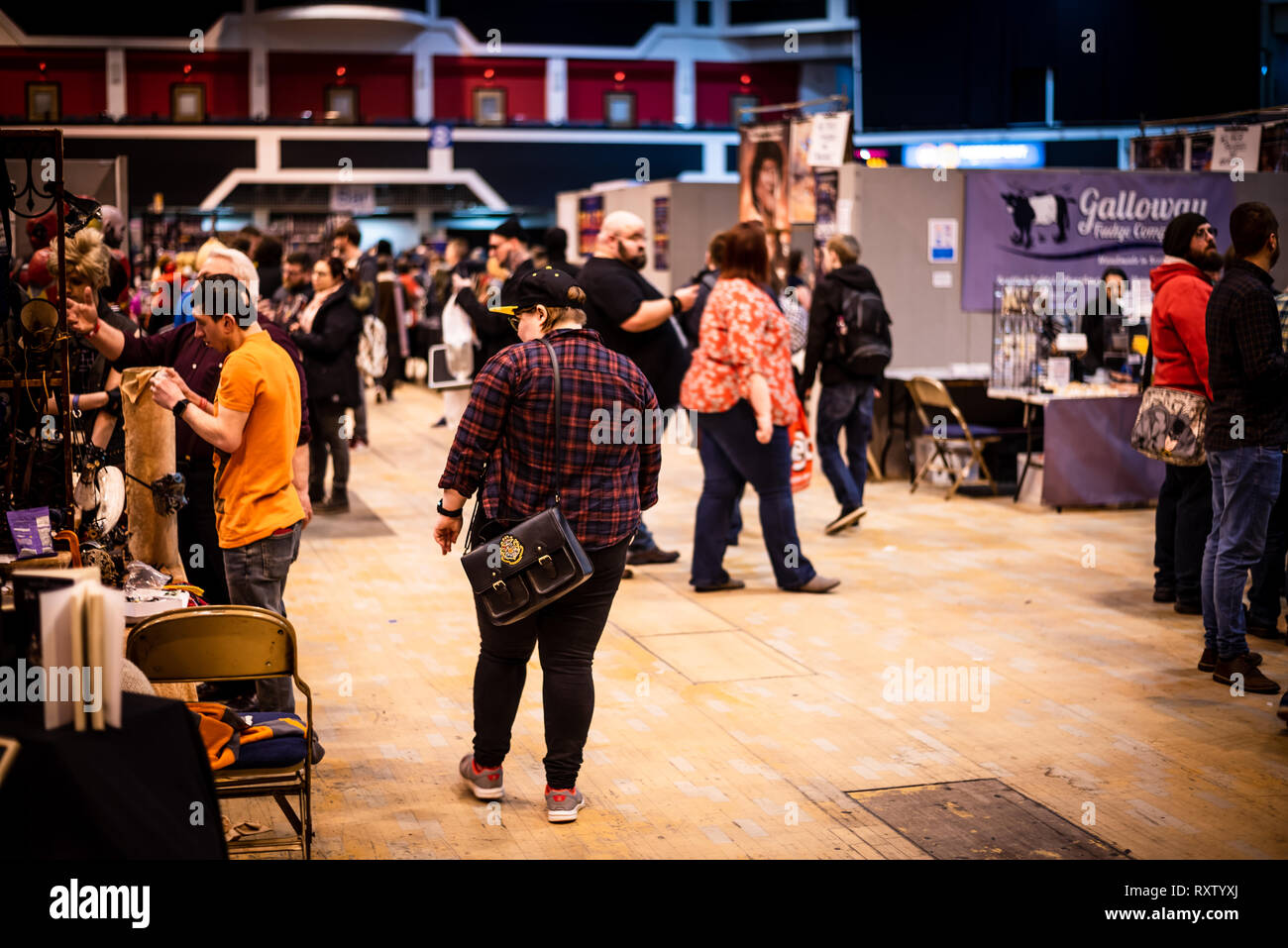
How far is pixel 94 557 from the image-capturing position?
4180mm

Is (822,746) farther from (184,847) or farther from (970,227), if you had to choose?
(970,227)

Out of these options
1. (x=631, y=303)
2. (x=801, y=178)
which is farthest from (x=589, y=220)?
(x=631, y=303)

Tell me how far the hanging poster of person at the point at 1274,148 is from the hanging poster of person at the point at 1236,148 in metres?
0.05

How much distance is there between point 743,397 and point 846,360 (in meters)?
1.92

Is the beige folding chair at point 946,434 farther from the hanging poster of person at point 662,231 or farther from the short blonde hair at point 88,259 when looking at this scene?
the short blonde hair at point 88,259

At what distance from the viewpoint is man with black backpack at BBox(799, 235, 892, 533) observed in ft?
26.9

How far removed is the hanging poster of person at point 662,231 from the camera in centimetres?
1435

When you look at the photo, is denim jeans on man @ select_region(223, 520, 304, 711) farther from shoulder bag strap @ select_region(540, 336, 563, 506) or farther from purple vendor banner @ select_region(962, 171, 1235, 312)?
purple vendor banner @ select_region(962, 171, 1235, 312)

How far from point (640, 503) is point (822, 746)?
3.67 feet

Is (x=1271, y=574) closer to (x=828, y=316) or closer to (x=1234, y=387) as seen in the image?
(x=1234, y=387)

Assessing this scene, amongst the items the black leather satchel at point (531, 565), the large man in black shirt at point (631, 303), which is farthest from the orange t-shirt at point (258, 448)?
the large man in black shirt at point (631, 303)

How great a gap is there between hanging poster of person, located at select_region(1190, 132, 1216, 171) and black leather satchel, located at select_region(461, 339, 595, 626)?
10729 millimetres

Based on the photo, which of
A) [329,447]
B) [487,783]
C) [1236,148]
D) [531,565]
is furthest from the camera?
[1236,148]

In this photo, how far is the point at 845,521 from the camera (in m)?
8.18
